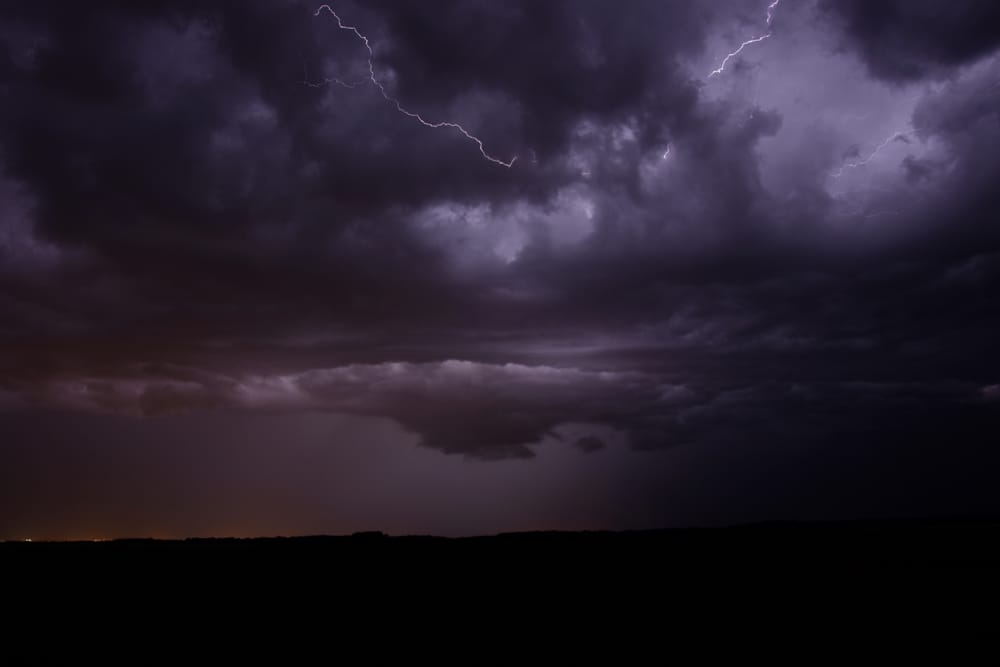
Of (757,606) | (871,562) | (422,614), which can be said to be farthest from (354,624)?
(871,562)

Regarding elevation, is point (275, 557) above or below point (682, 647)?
above

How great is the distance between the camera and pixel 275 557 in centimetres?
2909

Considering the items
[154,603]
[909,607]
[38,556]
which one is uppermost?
[38,556]

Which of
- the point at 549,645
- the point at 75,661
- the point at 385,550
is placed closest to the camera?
the point at 75,661

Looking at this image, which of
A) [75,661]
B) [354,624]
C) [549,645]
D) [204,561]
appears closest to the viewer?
[75,661]

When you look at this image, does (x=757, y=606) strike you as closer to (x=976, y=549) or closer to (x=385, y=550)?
(x=385, y=550)

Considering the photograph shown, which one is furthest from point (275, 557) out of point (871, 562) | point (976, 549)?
point (976, 549)

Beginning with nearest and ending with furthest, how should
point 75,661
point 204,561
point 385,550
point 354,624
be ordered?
point 75,661 < point 354,624 < point 204,561 < point 385,550

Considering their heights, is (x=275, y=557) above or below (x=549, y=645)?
above

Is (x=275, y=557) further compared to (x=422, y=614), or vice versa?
(x=275, y=557)

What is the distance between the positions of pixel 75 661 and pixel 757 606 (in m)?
18.0

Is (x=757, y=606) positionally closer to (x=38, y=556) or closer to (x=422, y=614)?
(x=422, y=614)

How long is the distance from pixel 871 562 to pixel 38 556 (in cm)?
3705

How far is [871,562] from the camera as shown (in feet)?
94.1
